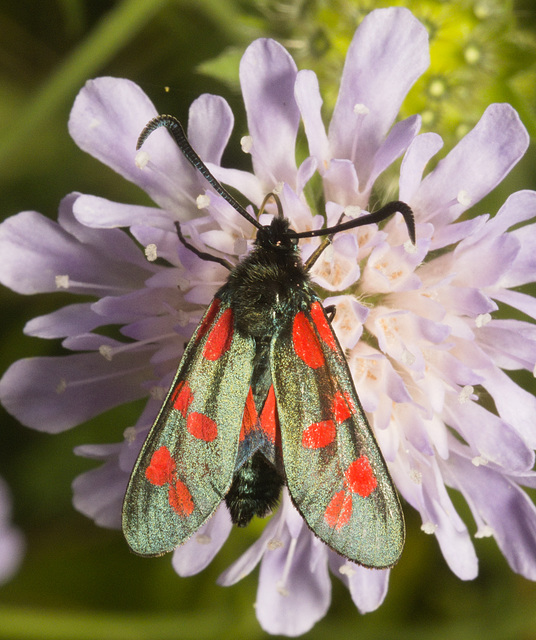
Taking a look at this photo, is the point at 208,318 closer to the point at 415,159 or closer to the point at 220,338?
the point at 220,338

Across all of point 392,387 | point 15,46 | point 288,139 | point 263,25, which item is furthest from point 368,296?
point 15,46

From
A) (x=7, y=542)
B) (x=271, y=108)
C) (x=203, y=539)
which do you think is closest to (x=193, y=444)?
(x=203, y=539)

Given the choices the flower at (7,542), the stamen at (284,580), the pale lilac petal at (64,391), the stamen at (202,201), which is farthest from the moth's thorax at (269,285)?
the flower at (7,542)

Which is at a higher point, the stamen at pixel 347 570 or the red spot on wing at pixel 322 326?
the red spot on wing at pixel 322 326

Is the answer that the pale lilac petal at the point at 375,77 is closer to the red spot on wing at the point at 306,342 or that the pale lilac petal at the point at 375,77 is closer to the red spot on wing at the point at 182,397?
the red spot on wing at the point at 306,342

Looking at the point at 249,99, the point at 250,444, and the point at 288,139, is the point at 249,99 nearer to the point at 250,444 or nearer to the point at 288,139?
the point at 288,139

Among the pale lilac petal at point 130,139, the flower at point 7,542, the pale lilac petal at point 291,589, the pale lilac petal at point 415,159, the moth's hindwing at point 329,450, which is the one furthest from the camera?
the flower at point 7,542
